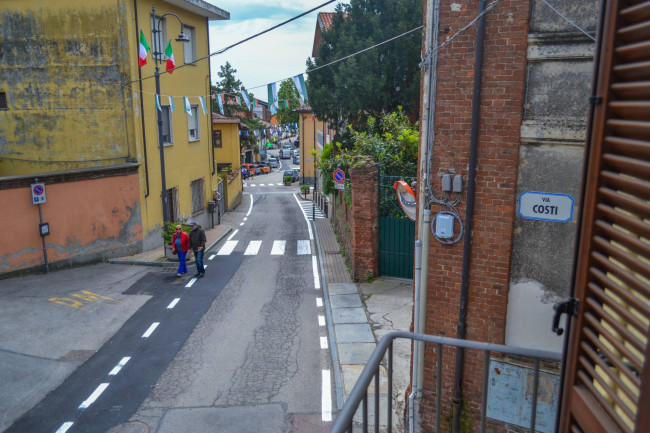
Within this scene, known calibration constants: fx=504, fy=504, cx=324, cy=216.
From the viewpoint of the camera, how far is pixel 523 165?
5938 millimetres

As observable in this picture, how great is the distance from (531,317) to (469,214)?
4.72 feet

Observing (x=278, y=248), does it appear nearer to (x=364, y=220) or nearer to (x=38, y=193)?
(x=364, y=220)

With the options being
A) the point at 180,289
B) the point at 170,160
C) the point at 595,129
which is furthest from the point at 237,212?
the point at 595,129

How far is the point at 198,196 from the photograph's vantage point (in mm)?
24781

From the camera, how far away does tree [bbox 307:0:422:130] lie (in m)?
22.1

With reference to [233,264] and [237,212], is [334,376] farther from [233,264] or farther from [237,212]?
[237,212]

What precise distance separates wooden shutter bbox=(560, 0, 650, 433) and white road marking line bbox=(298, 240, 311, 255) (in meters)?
16.8

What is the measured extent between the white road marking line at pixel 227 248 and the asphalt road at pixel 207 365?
333 centimetres

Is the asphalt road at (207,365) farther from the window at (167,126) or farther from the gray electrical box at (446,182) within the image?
the window at (167,126)

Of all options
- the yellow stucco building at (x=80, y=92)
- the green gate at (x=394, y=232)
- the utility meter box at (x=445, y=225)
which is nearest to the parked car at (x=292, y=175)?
the yellow stucco building at (x=80, y=92)

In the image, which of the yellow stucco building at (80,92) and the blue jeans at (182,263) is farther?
the yellow stucco building at (80,92)

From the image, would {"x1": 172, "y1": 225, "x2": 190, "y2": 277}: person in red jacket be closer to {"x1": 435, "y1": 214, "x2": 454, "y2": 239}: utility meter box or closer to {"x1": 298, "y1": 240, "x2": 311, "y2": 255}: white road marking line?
{"x1": 298, "y1": 240, "x2": 311, "y2": 255}: white road marking line

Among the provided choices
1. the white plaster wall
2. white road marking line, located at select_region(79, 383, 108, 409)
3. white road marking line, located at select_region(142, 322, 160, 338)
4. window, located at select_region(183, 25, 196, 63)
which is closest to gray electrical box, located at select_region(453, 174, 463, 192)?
the white plaster wall

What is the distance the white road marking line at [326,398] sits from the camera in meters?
7.82
